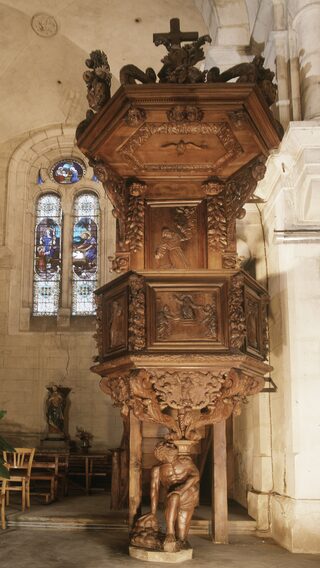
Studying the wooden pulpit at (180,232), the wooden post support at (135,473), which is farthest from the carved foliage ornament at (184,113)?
the wooden post support at (135,473)

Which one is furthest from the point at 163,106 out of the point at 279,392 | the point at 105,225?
the point at 105,225

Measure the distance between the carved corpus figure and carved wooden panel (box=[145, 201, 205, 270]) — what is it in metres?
1.49

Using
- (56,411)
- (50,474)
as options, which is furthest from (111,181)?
(56,411)

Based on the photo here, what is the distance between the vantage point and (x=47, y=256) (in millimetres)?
14406

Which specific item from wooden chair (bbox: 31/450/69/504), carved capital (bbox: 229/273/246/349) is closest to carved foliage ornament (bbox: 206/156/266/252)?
carved capital (bbox: 229/273/246/349)

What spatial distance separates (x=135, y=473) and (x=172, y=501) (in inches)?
34.5

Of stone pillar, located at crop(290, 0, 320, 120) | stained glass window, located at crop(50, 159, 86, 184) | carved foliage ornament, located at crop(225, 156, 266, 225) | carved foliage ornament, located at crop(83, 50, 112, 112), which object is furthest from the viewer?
stained glass window, located at crop(50, 159, 86, 184)

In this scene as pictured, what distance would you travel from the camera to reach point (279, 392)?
617 centimetres

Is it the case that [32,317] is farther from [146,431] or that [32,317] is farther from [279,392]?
[279,392]

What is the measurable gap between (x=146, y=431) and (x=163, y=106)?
5.02 meters

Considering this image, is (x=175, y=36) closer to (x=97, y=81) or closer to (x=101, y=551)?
(x=97, y=81)

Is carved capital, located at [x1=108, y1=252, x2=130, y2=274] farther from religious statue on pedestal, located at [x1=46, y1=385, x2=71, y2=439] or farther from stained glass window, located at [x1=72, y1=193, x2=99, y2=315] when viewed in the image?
stained glass window, located at [x1=72, y1=193, x2=99, y2=315]

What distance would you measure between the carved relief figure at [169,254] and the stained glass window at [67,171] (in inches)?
391

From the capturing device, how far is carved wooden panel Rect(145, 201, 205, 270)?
17.5 feet
